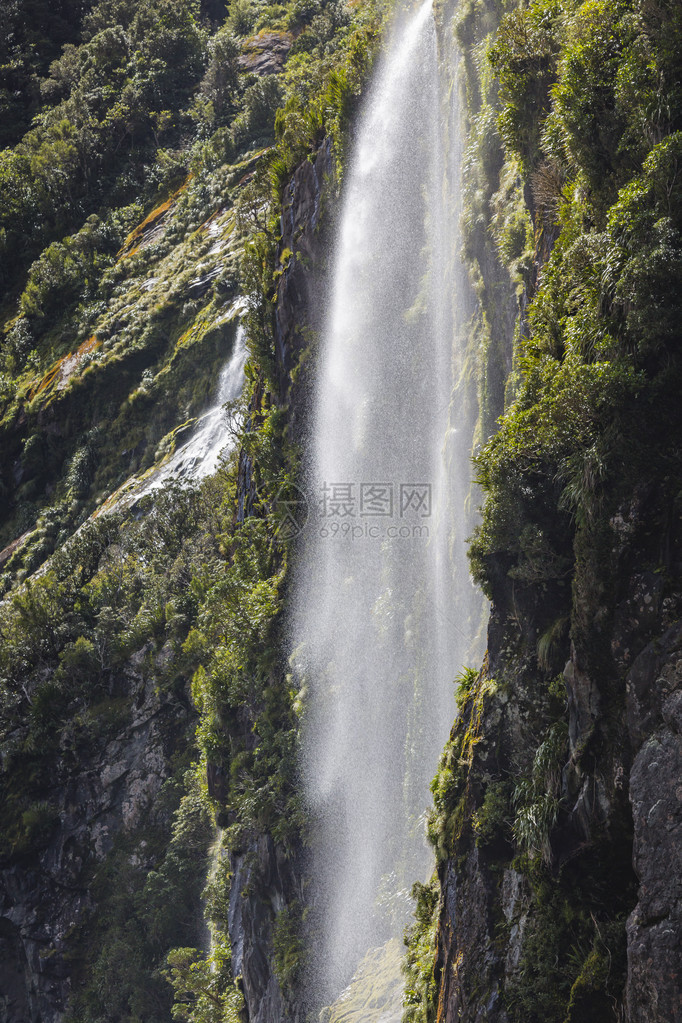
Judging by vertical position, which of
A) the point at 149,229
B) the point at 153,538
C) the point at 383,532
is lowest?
the point at 383,532

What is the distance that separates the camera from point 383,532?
2133 centimetres

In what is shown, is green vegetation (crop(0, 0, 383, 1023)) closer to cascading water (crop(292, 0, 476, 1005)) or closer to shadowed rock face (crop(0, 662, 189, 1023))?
shadowed rock face (crop(0, 662, 189, 1023))

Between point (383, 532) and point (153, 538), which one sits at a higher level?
point (153, 538)

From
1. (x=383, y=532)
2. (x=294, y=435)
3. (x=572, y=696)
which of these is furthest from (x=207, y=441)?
(x=572, y=696)

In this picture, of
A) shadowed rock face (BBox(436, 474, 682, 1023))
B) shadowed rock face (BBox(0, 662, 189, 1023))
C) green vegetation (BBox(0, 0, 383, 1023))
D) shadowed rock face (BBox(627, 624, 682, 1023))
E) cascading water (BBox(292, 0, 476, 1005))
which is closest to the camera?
shadowed rock face (BBox(627, 624, 682, 1023))

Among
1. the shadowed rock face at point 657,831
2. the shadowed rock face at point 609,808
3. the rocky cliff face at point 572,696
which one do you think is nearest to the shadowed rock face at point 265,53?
the rocky cliff face at point 572,696

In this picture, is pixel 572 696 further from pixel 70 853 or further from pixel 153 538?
pixel 70 853

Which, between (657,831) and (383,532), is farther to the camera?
(383,532)

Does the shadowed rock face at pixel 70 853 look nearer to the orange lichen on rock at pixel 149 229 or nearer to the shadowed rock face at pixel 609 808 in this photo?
the shadowed rock face at pixel 609 808

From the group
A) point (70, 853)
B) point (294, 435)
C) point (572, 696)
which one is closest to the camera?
point (572, 696)

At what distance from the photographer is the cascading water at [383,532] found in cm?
1789

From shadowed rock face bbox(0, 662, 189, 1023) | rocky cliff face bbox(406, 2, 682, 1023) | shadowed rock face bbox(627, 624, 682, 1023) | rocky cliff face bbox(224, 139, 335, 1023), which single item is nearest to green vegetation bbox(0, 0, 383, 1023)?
shadowed rock face bbox(0, 662, 189, 1023)

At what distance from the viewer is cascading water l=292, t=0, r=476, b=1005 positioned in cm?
1789

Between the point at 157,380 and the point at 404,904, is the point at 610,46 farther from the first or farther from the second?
the point at 157,380
